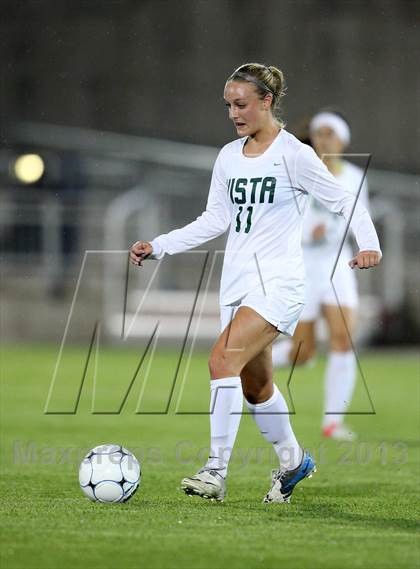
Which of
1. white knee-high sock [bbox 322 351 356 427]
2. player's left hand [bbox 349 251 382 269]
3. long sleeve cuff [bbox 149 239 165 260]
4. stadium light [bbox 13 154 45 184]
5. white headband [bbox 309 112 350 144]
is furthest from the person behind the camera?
stadium light [bbox 13 154 45 184]

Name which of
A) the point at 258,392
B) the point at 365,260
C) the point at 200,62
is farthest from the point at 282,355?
the point at 200,62

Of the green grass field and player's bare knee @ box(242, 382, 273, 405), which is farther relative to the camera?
player's bare knee @ box(242, 382, 273, 405)

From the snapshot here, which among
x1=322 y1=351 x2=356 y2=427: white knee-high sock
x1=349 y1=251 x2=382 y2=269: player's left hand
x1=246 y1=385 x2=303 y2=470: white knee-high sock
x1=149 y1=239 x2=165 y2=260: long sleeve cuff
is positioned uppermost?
x1=349 y1=251 x2=382 y2=269: player's left hand

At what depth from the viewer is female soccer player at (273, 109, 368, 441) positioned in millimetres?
8750

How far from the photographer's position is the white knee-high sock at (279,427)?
5.70 meters

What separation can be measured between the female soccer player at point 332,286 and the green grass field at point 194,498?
40cm

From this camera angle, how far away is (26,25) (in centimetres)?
2019

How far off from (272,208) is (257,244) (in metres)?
0.18

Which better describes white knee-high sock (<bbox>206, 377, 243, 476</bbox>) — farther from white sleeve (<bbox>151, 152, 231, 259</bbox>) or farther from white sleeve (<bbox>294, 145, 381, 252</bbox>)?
white sleeve (<bbox>294, 145, 381, 252</bbox>)

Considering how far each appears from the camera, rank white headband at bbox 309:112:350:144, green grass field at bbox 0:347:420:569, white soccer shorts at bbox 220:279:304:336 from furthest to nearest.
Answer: white headband at bbox 309:112:350:144
white soccer shorts at bbox 220:279:304:336
green grass field at bbox 0:347:420:569

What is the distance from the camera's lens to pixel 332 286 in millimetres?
8742

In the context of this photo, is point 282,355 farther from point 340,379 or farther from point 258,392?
point 258,392

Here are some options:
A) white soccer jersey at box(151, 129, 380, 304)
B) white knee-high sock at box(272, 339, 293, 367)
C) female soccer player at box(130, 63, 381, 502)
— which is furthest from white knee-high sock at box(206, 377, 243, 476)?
white knee-high sock at box(272, 339, 293, 367)

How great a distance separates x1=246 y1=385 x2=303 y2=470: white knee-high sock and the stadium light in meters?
14.7
